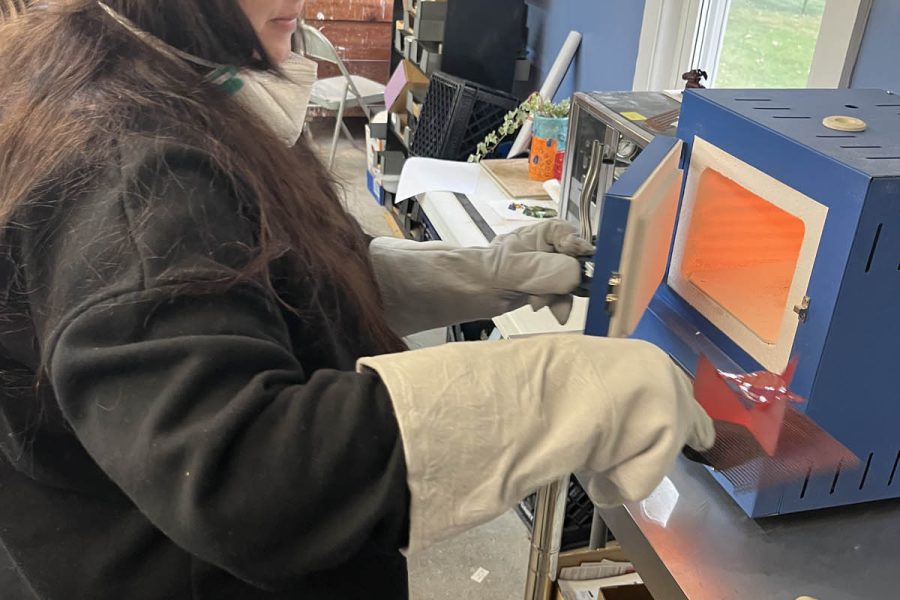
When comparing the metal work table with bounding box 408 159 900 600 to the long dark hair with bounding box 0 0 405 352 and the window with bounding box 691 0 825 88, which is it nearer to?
the long dark hair with bounding box 0 0 405 352

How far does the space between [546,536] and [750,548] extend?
1.12 ft

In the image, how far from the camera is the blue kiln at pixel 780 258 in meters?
0.77

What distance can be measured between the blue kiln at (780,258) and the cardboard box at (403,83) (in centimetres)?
217

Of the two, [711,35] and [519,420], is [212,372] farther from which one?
[711,35]

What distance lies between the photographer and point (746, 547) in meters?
0.87

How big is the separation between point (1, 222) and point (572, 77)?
2.30 meters

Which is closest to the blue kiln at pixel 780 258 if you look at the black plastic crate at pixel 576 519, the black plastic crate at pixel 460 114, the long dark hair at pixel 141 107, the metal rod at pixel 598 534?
the long dark hair at pixel 141 107

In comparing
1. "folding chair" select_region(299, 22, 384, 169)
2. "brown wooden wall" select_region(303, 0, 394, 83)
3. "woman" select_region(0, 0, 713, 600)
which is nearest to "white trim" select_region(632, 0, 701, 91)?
"woman" select_region(0, 0, 713, 600)

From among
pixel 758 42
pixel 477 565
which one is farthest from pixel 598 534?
pixel 758 42

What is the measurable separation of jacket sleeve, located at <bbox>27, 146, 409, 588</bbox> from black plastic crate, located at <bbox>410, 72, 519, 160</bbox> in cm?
201

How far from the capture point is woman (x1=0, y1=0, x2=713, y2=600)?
532 millimetres

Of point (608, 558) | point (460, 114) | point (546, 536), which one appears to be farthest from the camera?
point (460, 114)

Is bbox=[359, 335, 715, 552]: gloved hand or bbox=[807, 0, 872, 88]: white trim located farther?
bbox=[807, 0, 872, 88]: white trim

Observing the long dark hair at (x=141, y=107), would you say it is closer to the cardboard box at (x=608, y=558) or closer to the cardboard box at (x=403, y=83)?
the cardboard box at (x=608, y=558)
